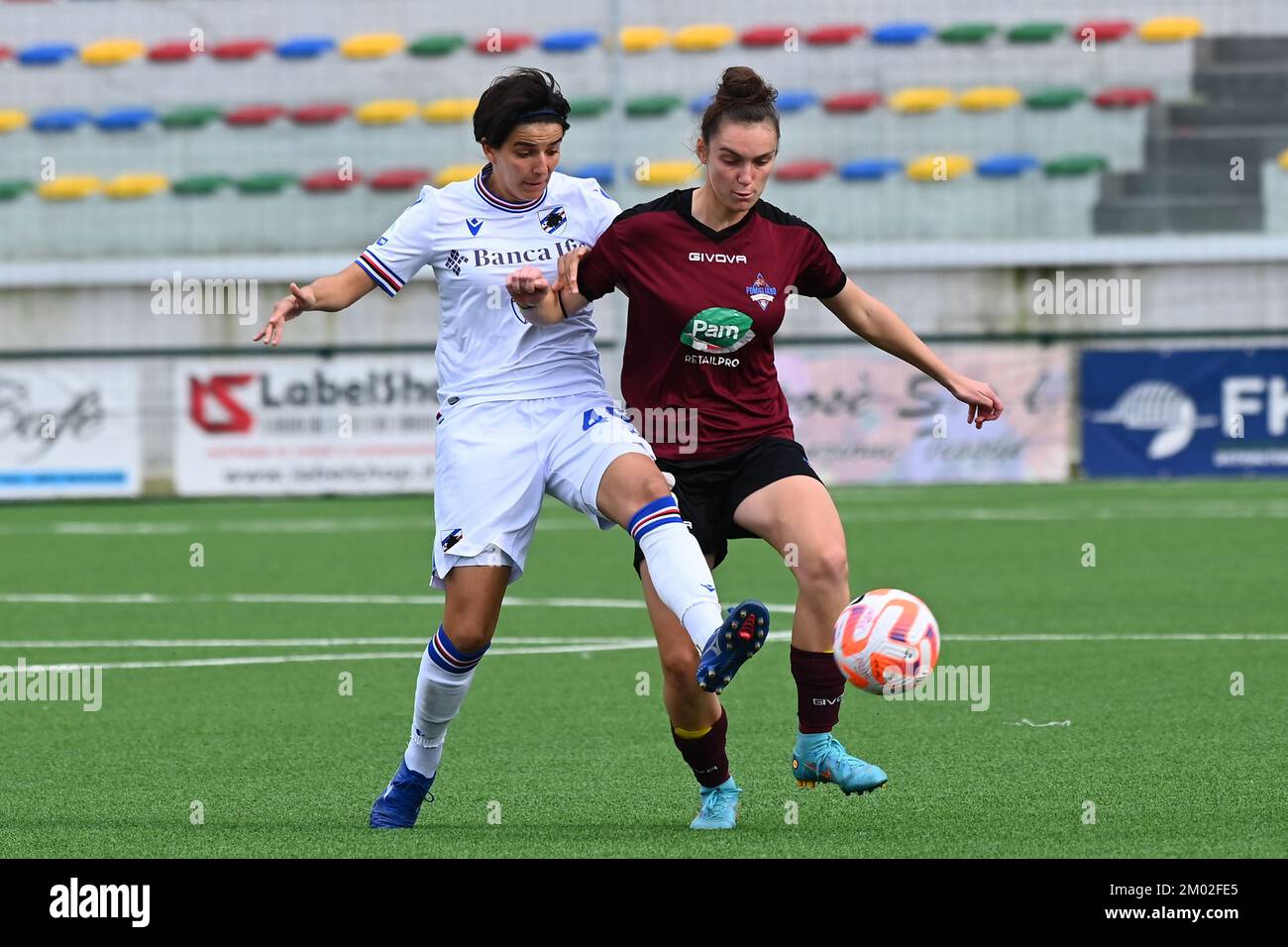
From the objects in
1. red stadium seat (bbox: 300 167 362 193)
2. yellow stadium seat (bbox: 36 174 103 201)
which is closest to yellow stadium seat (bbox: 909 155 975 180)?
red stadium seat (bbox: 300 167 362 193)

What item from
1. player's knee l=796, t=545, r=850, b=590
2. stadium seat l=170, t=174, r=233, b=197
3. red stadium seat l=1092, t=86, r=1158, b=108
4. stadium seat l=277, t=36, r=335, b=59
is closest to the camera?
player's knee l=796, t=545, r=850, b=590

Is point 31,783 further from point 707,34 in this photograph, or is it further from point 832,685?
point 707,34

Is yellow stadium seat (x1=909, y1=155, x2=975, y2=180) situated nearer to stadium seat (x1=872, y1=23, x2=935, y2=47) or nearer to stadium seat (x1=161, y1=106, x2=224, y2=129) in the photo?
stadium seat (x1=872, y1=23, x2=935, y2=47)

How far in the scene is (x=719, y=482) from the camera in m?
5.90

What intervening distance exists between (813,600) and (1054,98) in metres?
23.3

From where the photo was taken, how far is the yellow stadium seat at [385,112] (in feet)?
94.7

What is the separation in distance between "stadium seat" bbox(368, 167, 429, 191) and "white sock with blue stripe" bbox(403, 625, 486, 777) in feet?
74.0

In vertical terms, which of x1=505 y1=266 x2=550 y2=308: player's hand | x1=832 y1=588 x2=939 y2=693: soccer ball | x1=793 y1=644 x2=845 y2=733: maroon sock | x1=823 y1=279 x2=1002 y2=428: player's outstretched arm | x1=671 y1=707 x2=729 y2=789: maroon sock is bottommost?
x1=671 y1=707 x2=729 y2=789: maroon sock

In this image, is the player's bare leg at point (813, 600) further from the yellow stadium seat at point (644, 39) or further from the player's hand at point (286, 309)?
the yellow stadium seat at point (644, 39)

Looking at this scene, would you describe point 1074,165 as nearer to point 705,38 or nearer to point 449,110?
point 705,38

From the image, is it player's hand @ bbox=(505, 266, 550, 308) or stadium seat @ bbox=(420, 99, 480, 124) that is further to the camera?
stadium seat @ bbox=(420, 99, 480, 124)

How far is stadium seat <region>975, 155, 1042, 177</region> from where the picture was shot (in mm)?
27516

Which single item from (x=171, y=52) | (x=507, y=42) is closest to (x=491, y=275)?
(x=507, y=42)

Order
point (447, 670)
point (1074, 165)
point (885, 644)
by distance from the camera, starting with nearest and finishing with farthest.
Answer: point (885, 644) → point (447, 670) → point (1074, 165)
